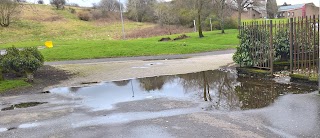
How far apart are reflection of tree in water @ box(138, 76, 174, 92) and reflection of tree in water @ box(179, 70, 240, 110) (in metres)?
0.66

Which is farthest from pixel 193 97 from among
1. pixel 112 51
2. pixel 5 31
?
pixel 5 31

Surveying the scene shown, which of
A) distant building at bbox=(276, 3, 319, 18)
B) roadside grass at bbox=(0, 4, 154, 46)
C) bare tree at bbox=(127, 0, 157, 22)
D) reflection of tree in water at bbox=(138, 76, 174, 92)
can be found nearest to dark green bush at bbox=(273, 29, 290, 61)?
reflection of tree in water at bbox=(138, 76, 174, 92)

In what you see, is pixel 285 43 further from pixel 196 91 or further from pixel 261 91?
pixel 196 91

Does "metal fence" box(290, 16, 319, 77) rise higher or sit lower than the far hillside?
lower

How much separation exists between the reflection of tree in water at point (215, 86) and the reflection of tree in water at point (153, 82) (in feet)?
2.16

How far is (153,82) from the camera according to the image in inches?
458

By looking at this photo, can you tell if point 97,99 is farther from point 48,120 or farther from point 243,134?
point 243,134

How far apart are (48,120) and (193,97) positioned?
3.82 meters

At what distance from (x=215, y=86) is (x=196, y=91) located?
926 mm

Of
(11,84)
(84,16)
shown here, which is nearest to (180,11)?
(84,16)

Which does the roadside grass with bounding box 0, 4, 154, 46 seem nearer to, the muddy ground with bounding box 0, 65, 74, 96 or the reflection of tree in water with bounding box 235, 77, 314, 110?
the muddy ground with bounding box 0, 65, 74, 96

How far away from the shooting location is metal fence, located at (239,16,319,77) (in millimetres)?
9938

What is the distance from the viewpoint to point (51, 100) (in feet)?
30.5

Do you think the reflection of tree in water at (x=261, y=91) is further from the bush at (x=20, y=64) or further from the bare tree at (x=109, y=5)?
the bare tree at (x=109, y=5)
